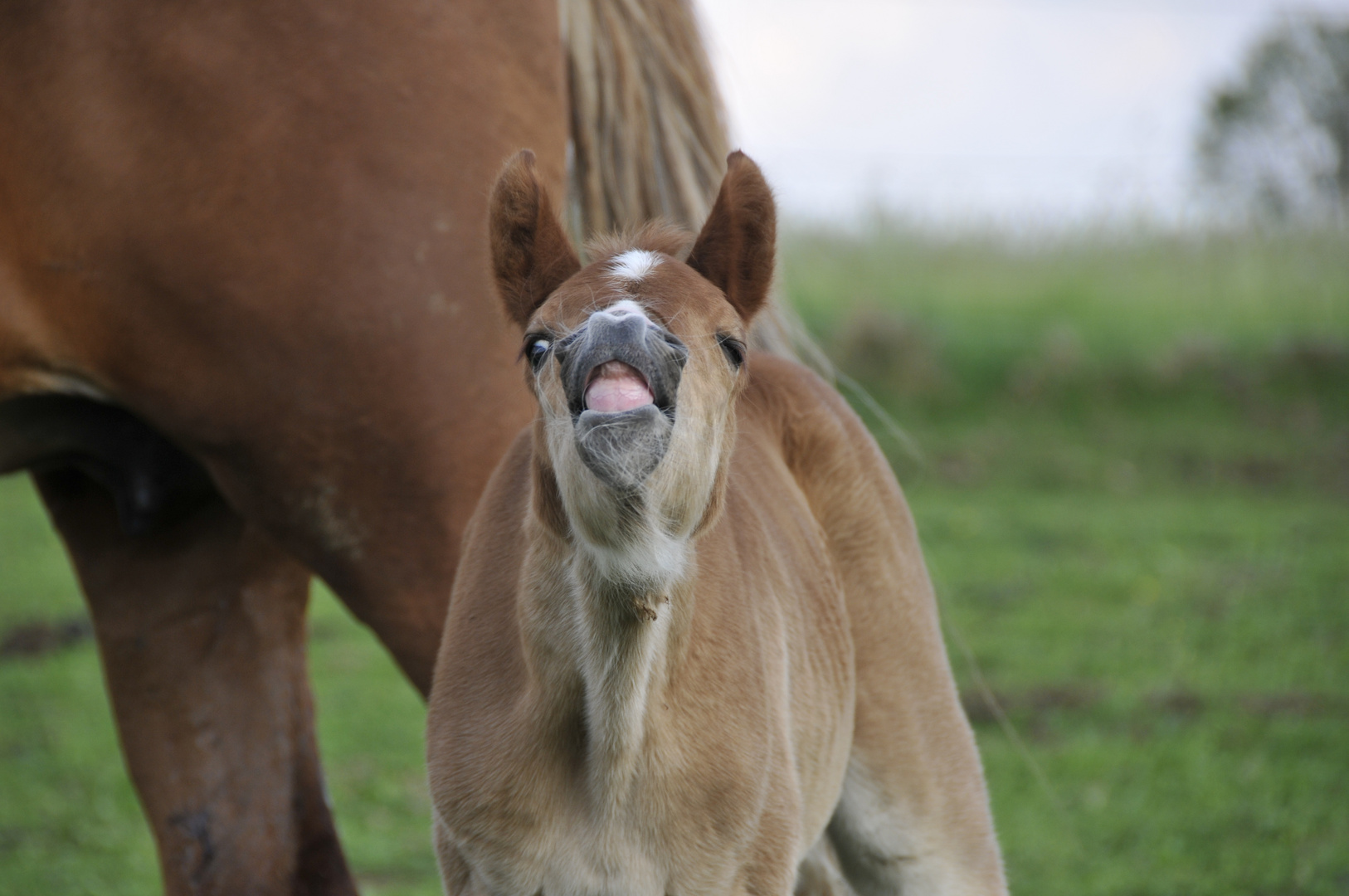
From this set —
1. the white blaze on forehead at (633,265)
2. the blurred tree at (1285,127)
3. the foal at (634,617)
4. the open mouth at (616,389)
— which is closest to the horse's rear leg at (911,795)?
the foal at (634,617)

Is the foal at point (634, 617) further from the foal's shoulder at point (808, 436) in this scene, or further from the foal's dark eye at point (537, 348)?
the foal's shoulder at point (808, 436)

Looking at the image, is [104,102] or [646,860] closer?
[646,860]

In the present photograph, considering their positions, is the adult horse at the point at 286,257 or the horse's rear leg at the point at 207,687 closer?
the adult horse at the point at 286,257

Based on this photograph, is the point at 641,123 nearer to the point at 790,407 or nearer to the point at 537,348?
the point at 790,407

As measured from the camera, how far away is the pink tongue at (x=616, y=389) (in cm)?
137

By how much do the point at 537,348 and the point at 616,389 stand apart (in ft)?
0.72

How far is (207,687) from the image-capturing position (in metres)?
2.61

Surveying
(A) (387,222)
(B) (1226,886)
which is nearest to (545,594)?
(A) (387,222)

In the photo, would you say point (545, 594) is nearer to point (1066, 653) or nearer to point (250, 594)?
point (250, 594)

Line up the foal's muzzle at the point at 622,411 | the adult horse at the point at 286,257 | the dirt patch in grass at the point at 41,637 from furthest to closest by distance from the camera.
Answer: the dirt patch in grass at the point at 41,637 → the adult horse at the point at 286,257 → the foal's muzzle at the point at 622,411

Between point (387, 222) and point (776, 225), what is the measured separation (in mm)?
717

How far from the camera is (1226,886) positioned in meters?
3.80

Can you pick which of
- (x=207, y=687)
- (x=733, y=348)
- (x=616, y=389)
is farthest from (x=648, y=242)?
(x=207, y=687)

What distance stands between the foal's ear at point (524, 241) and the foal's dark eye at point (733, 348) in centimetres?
26
